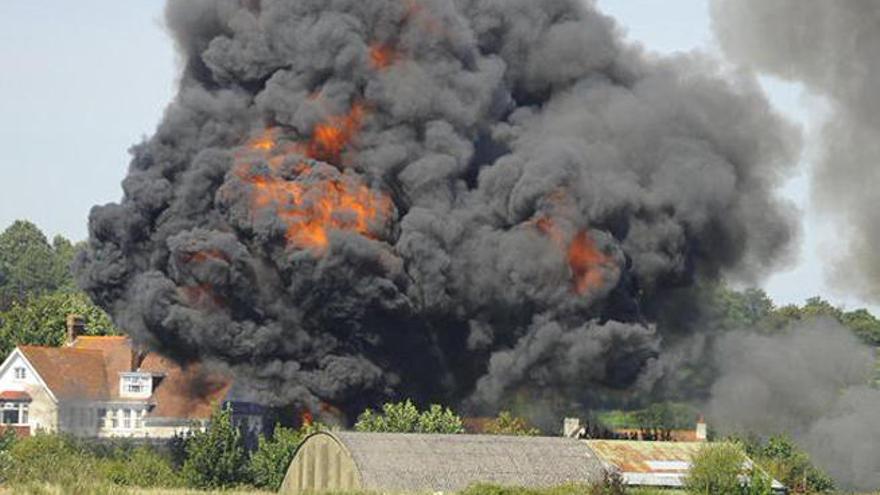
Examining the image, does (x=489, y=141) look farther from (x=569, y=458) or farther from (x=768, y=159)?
(x=569, y=458)

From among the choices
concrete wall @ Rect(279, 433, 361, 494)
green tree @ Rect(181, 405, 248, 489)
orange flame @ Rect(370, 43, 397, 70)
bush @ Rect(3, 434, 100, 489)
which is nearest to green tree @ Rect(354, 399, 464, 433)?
green tree @ Rect(181, 405, 248, 489)

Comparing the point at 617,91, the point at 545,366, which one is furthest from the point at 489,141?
the point at 545,366

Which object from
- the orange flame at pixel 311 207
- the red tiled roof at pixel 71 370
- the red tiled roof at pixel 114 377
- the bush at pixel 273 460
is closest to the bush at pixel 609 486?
the bush at pixel 273 460

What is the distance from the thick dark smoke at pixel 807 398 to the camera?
10319 centimetres

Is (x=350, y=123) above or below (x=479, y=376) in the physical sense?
above

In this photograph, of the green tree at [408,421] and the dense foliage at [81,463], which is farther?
the green tree at [408,421]

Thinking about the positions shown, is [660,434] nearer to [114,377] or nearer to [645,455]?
[645,455]

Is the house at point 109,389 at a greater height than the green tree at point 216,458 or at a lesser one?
greater

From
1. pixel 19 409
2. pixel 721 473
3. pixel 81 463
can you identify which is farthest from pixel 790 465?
pixel 19 409

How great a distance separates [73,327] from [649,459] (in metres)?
67.7

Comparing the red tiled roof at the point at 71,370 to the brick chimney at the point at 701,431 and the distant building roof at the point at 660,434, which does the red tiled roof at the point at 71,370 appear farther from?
the brick chimney at the point at 701,431

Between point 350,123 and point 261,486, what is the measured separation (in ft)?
94.7

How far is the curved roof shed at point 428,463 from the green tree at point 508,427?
12.3m

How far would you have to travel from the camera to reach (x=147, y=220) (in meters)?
110
